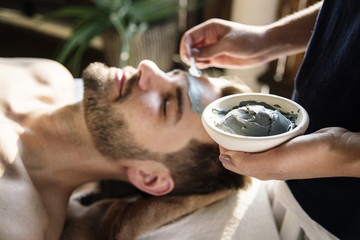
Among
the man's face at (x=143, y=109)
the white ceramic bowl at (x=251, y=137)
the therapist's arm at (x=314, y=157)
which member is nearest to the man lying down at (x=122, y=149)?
the man's face at (x=143, y=109)

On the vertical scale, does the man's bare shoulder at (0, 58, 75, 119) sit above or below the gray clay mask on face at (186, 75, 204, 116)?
below

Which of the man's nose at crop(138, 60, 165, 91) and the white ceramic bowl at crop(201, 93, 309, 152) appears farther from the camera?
Answer: the man's nose at crop(138, 60, 165, 91)

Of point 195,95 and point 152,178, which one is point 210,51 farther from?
point 152,178

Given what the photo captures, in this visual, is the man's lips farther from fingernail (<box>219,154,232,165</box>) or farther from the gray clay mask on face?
fingernail (<box>219,154,232,165</box>)

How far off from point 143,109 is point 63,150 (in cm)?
36

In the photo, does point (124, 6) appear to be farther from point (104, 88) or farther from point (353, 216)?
point (353, 216)

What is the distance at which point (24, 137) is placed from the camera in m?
1.34

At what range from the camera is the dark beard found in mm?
1279

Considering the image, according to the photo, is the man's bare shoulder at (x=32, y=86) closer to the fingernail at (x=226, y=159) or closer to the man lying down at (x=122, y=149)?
the man lying down at (x=122, y=149)

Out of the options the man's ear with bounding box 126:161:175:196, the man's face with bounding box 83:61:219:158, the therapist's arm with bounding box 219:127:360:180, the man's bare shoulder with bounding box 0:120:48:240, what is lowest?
the man's ear with bounding box 126:161:175:196

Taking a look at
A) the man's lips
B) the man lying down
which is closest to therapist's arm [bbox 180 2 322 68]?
the man lying down

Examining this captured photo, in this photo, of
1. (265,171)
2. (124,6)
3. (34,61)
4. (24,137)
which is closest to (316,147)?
(265,171)

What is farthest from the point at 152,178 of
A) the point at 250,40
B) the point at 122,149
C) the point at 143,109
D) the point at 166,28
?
the point at 166,28

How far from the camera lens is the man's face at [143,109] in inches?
49.2
